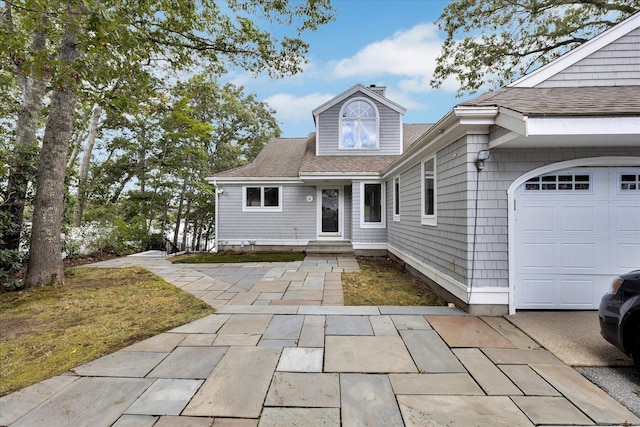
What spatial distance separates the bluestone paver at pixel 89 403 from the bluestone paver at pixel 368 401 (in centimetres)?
167

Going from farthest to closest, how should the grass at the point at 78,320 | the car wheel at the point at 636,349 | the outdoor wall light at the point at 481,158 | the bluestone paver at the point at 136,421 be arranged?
the outdoor wall light at the point at 481,158
the grass at the point at 78,320
the car wheel at the point at 636,349
the bluestone paver at the point at 136,421

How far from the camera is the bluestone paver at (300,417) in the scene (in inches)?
74.8

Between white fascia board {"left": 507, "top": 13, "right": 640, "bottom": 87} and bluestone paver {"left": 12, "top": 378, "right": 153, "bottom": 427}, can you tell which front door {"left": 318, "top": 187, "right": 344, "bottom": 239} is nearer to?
white fascia board {"left": 507, "top": 13, "right": 640, "bottom": 87}

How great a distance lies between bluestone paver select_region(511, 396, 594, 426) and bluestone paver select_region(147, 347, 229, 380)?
2.61 meters

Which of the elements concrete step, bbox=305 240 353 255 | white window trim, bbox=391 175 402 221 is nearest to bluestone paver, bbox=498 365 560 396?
white window trim, bbox=391 175 402 221

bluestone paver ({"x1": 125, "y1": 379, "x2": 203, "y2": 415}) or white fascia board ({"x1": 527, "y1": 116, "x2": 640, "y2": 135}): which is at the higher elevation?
white fascia board ({"x1": 527, "y1": 116, "x2": 640, "y2": 135})

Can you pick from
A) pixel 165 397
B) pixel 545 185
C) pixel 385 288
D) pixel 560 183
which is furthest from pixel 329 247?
pixel 165 397

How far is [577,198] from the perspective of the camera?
394cm

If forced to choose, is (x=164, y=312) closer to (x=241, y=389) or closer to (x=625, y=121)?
(x=241, y=389)

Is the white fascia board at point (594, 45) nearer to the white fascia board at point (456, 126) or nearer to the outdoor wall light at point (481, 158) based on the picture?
the white fascia board at point (456, 126)

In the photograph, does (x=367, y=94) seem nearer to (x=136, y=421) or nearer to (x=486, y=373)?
(x=486, y=373)

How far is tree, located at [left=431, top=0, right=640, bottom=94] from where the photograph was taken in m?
9.66

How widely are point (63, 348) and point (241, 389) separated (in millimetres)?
2303

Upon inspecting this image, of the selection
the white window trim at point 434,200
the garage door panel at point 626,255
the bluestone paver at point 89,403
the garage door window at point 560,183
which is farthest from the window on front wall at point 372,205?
the bluestone paver at point 89,403
